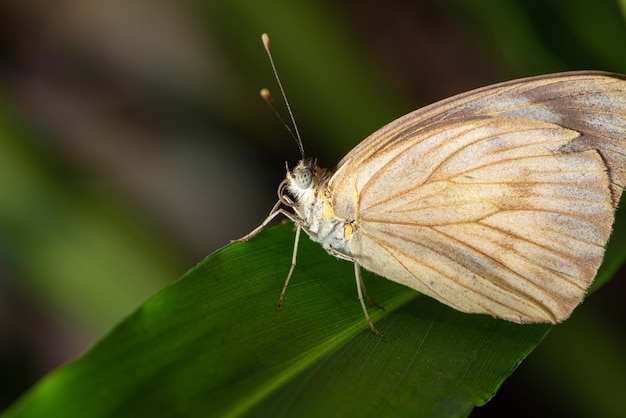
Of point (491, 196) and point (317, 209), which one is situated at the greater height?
point (317, 209)

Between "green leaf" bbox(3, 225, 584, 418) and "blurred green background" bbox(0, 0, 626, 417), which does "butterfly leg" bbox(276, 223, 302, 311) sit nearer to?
"green leaf" bbox(3, 225, 584, 418)

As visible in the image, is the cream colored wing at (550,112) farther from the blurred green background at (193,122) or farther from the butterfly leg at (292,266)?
the blurred green background at (193,122)

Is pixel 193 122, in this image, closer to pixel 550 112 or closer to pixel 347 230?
pixel 347 230

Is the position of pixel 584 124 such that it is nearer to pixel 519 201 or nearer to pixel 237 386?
pixel 519 201

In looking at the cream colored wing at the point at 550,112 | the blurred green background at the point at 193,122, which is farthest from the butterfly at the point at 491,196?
the blurred green background at the point at 193,122

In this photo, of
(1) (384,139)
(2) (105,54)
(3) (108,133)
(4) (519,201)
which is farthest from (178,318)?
(2) (105,54)

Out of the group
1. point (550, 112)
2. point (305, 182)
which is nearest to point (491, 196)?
point (550, 112)
